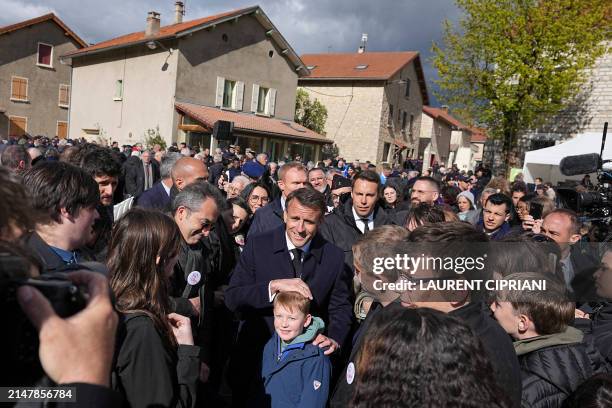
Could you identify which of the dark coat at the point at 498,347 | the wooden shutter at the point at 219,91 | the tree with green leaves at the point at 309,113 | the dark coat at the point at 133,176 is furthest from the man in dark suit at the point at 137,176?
the tree with green leaves at the point at 309,113

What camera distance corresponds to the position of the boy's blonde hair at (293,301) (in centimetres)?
283

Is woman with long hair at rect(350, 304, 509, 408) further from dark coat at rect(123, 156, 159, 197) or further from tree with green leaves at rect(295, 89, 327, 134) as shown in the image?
tree with green leaves at rect(295, 89, 327, 134)

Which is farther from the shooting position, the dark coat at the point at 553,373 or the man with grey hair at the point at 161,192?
the man with grey hair at the point at 161,192

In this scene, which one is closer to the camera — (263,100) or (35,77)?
(263,100)

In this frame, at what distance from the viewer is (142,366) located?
5.46 feet

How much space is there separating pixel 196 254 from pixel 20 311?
2.22 metres

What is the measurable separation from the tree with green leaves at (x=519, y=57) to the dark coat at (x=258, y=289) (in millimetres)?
19949

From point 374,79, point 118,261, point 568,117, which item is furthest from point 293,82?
point 118,261

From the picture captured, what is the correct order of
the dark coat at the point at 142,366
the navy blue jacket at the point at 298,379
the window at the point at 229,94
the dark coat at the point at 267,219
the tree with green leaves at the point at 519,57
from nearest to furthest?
the dark coat at the point at 142,366 → the navy blue jacket at the point at 298,379 → the dark coat at the point at 267,219 → the tree with green leaves at the point at 519,57 → the window at the point at 229,94

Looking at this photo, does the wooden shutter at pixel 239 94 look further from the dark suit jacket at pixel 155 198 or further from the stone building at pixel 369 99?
the dark suit jacket at pixel 155 198

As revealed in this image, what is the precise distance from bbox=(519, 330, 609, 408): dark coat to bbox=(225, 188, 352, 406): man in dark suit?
1.23m

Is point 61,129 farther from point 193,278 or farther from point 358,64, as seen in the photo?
point 193,278

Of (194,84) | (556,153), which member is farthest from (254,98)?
(556,153)

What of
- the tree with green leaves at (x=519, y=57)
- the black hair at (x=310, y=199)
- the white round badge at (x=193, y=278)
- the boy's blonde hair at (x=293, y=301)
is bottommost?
the boy's blonde hair at (x=293, y=301)
